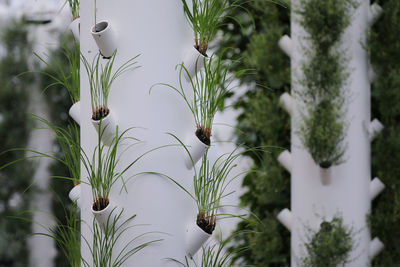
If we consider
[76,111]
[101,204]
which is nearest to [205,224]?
[101,204]

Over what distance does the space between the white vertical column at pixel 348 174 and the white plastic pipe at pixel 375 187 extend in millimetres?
37

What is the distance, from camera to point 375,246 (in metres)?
1.54

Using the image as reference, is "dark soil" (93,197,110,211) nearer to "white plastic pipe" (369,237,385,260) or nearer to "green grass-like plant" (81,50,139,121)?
"green grass-like plant" (81,50,139,121)

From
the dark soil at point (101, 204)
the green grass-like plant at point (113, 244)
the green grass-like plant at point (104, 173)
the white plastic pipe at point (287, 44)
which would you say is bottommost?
the green grass-like plant at point (113, 244)

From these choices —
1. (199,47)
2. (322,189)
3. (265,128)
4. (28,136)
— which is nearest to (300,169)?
(322,189)

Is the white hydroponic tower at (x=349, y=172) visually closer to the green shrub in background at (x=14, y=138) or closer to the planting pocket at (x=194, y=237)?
the green shrub in background at (x=14, y=138)

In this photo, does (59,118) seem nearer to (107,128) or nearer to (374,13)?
(107,128)

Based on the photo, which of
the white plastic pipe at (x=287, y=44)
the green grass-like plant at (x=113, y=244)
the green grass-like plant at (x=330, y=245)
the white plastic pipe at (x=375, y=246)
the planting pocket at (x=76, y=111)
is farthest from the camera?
the white plastic pipe at (x=287, y=44)

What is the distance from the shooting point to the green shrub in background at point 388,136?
1533mm

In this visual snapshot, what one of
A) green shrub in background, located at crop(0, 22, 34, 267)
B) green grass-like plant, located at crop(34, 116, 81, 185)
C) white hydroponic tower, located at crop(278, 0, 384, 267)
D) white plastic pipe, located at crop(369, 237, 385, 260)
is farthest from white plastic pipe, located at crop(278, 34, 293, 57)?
green grass-like plant, located at crop(34, 116, 81, 185)

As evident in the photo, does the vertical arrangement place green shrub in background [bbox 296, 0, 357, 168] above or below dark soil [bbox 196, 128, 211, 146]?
above

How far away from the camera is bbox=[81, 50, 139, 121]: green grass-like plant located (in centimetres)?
58

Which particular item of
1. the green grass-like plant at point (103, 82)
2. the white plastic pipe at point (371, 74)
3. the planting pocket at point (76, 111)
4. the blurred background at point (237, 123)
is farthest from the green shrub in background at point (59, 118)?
the white plastic pipe at point (371, 74)

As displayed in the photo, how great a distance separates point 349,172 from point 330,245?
231mm
